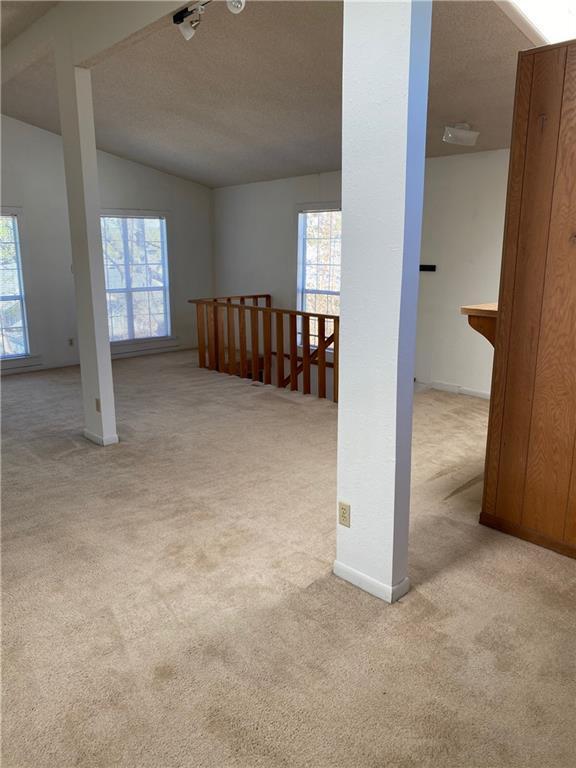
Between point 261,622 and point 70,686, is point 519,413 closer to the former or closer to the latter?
point 261,622

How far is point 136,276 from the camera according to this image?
7480mm

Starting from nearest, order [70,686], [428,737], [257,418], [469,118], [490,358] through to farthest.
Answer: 1. [428,737]
2. [70,686]
3. [469,118]
4. [257,418]
5. [490,358]

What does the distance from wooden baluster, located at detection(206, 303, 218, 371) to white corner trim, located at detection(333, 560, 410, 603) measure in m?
4.50

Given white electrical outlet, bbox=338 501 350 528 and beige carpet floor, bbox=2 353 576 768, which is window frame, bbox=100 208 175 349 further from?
white electrical outlet, bbox=338 501 350 528

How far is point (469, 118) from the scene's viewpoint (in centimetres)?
428

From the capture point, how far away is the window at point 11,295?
250 inches

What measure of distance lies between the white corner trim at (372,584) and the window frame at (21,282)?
5.50 metres

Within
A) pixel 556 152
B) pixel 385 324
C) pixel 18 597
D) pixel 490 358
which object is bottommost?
pixel 18 597

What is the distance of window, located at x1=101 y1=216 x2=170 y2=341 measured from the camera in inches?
285

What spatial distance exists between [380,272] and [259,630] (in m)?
1.36

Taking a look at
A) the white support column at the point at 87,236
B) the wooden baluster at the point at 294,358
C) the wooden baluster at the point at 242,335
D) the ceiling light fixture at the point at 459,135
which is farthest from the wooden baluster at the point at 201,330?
the ceiling light fixture at the point at 459,135

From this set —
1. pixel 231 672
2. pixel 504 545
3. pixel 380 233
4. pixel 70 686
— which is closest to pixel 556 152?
pixel 380 233

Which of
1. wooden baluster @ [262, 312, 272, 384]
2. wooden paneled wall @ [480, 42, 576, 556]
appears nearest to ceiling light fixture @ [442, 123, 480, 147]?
wooden paneled wall @ [480, 42, 576, 556]

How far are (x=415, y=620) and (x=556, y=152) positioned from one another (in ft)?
6.45
